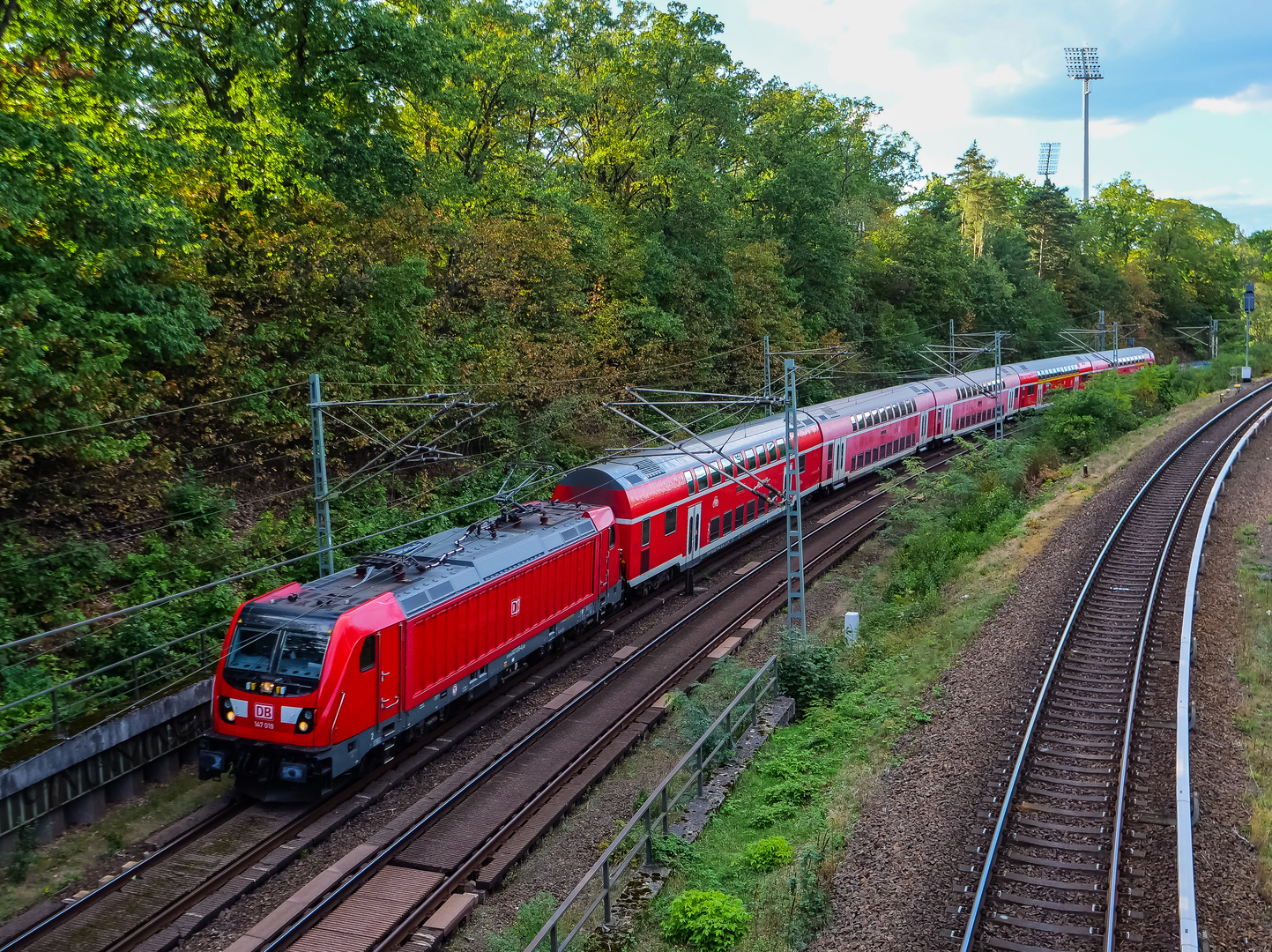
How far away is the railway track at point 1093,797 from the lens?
36.0ft

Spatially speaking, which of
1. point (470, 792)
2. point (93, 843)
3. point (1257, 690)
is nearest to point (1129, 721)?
point (1257, 690)

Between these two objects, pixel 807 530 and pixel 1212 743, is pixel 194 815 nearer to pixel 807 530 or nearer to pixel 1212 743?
pixel 1212 743

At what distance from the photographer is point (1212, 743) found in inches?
584

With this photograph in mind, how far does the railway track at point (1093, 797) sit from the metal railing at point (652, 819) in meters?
4.26

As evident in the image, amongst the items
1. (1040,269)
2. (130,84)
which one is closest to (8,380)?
(130,84)

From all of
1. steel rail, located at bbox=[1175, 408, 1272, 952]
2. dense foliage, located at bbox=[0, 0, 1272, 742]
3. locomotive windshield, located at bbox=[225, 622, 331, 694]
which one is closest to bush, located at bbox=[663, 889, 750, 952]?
steel rail, located at bbox=[1175, 408, 1272, 952]

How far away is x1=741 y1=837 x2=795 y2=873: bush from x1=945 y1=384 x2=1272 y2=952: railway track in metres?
2.64

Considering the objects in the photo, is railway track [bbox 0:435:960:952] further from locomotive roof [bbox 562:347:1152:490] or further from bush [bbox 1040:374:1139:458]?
bush [bbox 1040:374:1139:458]

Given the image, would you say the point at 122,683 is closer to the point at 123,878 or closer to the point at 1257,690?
the point at 123,878

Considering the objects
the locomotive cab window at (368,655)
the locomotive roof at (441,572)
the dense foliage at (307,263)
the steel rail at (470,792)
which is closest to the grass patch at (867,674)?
the steel rail at (470,792)

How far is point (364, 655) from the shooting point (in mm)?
15523

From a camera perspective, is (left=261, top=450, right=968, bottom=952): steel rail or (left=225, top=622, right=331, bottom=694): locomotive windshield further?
(left=225, top=622, right=331, bottom=694): locomotive windshield

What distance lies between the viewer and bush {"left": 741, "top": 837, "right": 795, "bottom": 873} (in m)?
13.5

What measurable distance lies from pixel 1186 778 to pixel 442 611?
473 inches
